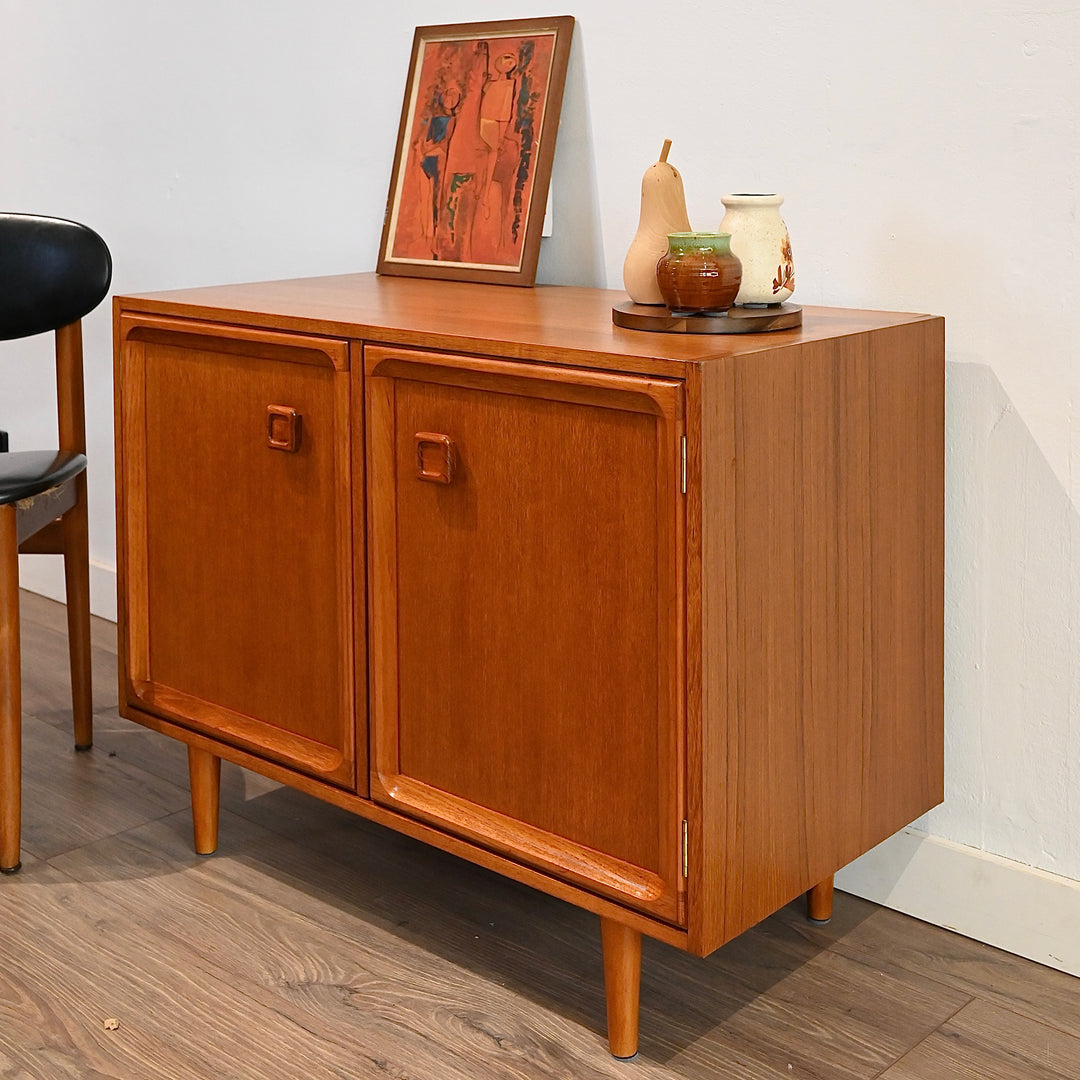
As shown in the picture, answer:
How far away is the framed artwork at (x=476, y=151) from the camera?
5.88ft

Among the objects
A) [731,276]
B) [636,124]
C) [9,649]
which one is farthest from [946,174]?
[9,649]

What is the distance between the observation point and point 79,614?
2.14m

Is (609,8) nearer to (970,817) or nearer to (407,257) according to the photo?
(407,257)

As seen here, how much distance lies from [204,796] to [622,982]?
69cm

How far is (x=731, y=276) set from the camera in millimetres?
1335

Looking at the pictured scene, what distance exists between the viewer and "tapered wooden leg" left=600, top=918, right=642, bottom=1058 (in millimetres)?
1339

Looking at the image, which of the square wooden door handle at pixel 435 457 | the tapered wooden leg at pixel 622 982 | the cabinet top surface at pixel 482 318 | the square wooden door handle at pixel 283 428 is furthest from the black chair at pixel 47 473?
the tapered wooden leg at pixel 622 982

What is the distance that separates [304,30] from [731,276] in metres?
1.14

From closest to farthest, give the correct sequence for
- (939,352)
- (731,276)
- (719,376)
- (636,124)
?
1. (719,376)
2. (731,276)
3. (939,352)
4. (636,124)

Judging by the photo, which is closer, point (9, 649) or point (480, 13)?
point (9, 649)

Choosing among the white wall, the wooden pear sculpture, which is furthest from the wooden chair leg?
the wooden pear sculpture

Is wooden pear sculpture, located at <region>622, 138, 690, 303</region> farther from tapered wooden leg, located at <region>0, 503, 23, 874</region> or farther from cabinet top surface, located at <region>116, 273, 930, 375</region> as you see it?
tapered wooden leg, located at <region>0, 503, 23, 874</region>

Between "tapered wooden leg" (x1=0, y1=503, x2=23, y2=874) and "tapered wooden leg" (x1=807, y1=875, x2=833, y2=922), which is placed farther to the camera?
"tapered wooden leg" (x1=0, y1=503, x2=23, y2=874)

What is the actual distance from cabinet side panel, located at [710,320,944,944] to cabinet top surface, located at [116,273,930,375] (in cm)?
6
